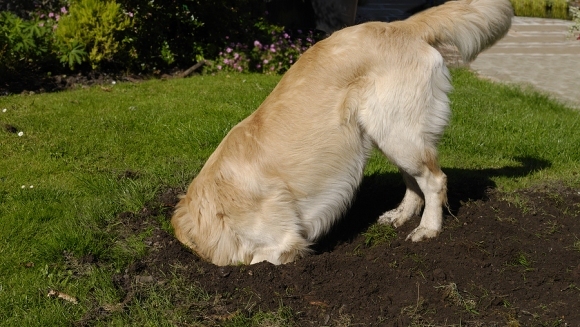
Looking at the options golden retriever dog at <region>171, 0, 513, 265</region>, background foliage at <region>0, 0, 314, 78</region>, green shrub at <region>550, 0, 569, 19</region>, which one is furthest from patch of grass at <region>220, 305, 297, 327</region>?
green shrub at <region>550, 0, 569, 19</region>

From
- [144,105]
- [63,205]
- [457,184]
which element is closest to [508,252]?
[457,184]

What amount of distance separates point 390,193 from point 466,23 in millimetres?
1668

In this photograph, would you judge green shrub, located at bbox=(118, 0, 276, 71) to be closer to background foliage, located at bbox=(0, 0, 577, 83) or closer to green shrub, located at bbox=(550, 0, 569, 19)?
background foliage, located at bbox=(0, 0, 577, 83)

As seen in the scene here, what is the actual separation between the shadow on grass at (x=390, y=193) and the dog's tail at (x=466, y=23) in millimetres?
1320

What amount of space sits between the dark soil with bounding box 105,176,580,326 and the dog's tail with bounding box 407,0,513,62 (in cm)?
130

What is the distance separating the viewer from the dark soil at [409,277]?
391cm

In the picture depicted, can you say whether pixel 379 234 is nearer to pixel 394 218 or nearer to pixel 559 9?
pixel 394 218

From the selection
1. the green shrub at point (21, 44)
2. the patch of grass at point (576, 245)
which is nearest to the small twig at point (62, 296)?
the patch of grass at point (576, 245)

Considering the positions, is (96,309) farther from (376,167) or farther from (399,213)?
(376,167)

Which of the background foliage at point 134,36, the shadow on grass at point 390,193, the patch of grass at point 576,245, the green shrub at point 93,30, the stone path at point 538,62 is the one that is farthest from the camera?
the stone path at point 538,62

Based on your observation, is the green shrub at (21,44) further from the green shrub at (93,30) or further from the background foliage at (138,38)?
the green shrub at (93,30)

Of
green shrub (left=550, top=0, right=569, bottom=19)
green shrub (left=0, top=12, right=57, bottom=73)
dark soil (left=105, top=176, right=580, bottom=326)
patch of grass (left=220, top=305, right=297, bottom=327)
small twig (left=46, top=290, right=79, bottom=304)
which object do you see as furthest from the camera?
green shrub (left=550, top=0, right=569, bottom=19)

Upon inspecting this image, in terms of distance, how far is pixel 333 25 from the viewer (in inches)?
468

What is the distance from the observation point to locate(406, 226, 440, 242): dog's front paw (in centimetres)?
480
